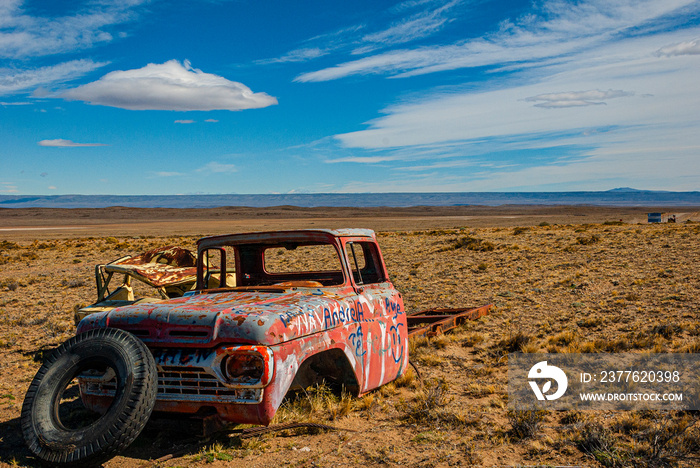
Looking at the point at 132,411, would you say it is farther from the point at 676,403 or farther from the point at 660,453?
the point at 676,403

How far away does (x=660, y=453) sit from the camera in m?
4.17

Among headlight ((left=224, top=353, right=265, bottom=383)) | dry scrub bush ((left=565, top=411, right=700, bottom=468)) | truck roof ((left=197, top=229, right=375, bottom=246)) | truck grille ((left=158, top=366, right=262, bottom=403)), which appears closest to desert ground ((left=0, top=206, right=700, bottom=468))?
dry scrub bush ((left=565, top=411, right=700, bottom=468))

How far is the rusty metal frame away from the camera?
870 centimetres

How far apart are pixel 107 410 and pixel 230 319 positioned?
3.48 ft

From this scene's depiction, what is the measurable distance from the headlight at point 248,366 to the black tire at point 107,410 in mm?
538

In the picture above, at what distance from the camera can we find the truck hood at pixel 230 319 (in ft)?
13.5

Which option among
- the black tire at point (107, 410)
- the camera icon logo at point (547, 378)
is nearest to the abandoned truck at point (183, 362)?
the black tire at point (107, 410)

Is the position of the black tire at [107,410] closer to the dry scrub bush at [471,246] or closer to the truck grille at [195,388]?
the truck grille at [195,388]

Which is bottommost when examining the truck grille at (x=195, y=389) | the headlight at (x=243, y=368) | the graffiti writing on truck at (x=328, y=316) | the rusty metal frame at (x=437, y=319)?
the rusty metal frame at (x=437, y=319)

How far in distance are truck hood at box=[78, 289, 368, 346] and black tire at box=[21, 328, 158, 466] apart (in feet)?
0.75

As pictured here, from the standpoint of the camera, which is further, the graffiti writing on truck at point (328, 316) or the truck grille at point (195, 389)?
the graffiti writing on truck at point (328, 316)

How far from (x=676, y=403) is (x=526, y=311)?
5288 millimetres

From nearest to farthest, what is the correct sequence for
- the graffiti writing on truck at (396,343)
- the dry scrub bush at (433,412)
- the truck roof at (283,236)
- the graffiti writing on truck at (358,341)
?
the graffiti writing on truck at (358,341) < the dry scrub bush at (433,412) < the truck roof at (283,236) < the graffiti writing on truck at (396,343)

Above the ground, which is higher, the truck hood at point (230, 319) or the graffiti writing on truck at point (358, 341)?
the truck hood at point (230, 319)
